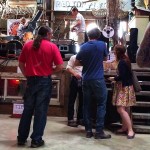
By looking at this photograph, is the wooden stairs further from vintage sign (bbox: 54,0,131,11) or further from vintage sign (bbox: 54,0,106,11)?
vintage sign (bbox: 54,0,106,11)

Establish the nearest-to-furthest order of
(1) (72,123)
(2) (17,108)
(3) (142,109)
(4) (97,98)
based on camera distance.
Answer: (4) (97,98) < (1) (72,123) < (3) (142,109) < (2) (17,108)

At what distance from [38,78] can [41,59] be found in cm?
30

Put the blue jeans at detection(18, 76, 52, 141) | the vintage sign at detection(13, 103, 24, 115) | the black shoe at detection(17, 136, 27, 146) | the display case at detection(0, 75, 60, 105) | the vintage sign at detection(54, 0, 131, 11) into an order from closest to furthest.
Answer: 1. the blue jeans at detection(18, 76, 52, 141)
2. the black shoe at detection(17, 136, 27, 146)
3. the vintage sign at detection(13, 103, 24, 115)
4. the display case at detection(0, 75, 60, 105)
5. the vintage sign at detection(54, 0, 131, 11)

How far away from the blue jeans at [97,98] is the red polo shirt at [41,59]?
90 cm

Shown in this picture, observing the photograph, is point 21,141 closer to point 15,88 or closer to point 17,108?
point 17,108

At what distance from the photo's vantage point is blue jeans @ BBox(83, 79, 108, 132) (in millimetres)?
5629

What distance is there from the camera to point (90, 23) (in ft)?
54.3

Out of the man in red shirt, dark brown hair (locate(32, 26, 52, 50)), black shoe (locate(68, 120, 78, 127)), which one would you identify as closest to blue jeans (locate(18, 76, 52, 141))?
the man in red shirt

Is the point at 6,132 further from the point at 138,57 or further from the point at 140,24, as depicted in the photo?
the point at 140,24

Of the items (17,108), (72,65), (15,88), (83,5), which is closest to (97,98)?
(72,65)

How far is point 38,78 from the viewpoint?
4.94 m

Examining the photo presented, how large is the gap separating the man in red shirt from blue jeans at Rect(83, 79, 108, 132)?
88 cm

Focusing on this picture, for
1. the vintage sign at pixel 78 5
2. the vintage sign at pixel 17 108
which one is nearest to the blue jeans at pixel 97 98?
the vintage sign at pixel 17 108

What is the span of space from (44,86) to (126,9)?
11658mm
